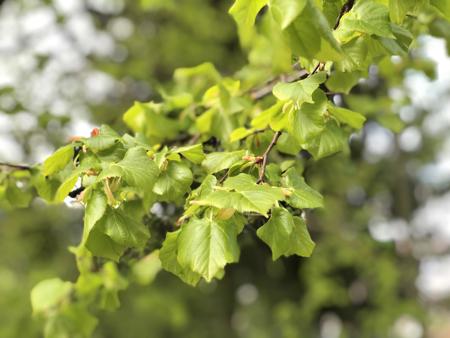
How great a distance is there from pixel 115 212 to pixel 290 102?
0.56 meters

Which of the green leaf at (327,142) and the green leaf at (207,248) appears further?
the green leaf at (327,142)

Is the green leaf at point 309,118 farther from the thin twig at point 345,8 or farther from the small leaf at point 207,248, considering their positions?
the small leaf at point 207,248

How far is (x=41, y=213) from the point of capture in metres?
9.14

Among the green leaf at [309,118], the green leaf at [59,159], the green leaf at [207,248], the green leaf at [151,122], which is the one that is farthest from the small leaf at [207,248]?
the green leaf at [151,122]

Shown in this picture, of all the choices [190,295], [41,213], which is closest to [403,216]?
[190,295]

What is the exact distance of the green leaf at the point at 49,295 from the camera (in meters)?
2.27

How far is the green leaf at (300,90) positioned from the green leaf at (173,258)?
0.45 meters

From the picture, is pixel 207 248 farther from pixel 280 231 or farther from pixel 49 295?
pixel 49 295

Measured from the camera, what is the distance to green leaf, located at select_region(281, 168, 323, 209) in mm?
1382

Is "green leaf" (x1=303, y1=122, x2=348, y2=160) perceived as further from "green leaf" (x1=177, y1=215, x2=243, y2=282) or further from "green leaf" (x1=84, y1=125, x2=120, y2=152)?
"green leaf" (x1=84, y1=125, x2=120, y2=152)

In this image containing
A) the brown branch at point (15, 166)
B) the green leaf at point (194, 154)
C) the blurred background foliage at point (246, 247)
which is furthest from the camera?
the blurred background foliage at point (246, 247)

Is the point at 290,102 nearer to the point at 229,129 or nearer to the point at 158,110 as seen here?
the point at 229,129


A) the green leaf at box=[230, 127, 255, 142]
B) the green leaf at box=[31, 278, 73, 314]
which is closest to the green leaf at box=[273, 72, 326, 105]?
the green leaf at box=[230, 127, 255, 142]

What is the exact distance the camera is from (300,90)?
1.37m
